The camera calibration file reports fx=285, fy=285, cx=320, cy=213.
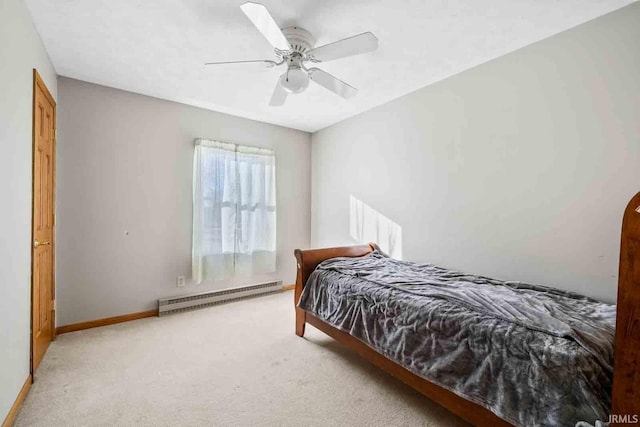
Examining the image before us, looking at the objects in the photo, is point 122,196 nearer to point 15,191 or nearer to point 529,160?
point 15,191

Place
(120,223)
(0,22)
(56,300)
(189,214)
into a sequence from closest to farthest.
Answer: (0,22) < (56,300) < (120,223) < (189,214)

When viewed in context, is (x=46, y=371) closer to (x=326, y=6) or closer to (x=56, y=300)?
(x=56, y=300)

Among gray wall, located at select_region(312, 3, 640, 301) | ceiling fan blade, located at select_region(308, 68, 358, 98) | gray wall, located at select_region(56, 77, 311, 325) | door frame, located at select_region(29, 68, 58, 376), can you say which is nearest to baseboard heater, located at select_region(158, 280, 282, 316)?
gray wall, located at select_region(56, 77, 311, 325)

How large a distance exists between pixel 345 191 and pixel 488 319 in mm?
2561

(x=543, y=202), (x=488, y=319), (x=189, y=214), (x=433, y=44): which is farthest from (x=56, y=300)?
(x=543, y=202)

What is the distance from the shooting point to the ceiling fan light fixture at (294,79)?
6.51ft

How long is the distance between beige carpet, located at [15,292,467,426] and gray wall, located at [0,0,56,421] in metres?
0.32

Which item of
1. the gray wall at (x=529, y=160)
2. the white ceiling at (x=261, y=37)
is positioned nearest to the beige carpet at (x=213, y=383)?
the gray wall at (x=529, y=160)

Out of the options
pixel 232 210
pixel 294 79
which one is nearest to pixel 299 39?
pixel 294 79

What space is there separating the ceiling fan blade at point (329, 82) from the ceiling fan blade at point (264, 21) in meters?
0.36

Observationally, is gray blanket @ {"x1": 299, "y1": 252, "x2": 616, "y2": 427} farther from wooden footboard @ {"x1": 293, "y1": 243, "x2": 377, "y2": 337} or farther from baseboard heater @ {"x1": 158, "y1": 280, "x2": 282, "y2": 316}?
baseboard heater @ {"x1": 158, "y1": 280, "x2": 282, "y2": 316}

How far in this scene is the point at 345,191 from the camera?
12.4 ft

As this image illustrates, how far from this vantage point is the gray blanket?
109 centimetres

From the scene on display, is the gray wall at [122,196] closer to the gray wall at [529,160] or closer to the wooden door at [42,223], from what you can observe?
the wooden door at [42,223]
